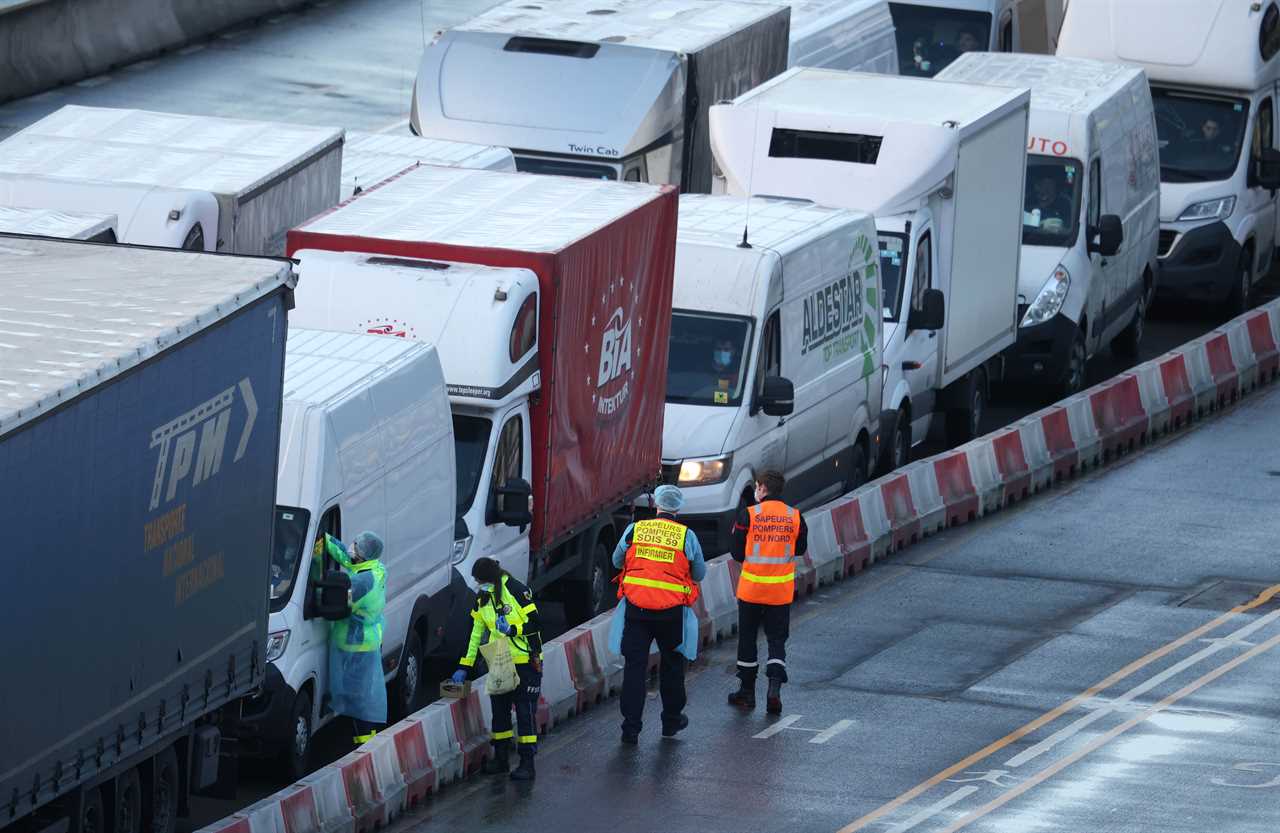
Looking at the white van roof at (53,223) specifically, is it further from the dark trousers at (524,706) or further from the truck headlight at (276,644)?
the dark trousers at (524,706)

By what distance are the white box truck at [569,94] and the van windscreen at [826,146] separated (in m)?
2.47

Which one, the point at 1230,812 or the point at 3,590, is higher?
the point at 3,590

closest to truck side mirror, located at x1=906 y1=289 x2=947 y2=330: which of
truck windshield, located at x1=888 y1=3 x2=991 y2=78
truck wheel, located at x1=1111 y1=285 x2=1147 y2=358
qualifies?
truck wheel, located at x1=1111 y1=285 x2=1147 y2=358

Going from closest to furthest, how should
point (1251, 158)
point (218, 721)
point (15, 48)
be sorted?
1. point (218, 721)
2. point (1251, 158)
3. point (15, 48)

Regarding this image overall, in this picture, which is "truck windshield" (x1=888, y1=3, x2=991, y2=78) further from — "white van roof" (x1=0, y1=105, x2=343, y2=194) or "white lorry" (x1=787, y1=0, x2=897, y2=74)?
"white van roof" (x1=0, y1=105, x2=343, y2=194)

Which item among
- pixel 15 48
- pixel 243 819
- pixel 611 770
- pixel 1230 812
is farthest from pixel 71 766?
pixel 15 48

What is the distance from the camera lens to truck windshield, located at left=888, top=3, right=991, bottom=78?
120 feet

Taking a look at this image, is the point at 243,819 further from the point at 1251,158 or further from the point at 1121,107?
the point at 1251,158

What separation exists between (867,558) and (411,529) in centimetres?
586

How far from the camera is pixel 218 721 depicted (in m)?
17.2

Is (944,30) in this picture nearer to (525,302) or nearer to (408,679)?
(525,302)

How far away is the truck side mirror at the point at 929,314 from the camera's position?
2558cm

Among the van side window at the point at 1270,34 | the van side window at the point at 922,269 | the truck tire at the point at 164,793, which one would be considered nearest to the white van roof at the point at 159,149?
the van side window at the point at 922,269

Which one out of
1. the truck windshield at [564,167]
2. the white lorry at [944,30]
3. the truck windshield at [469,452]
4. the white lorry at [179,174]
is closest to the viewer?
the truck windshield at [469,452]
